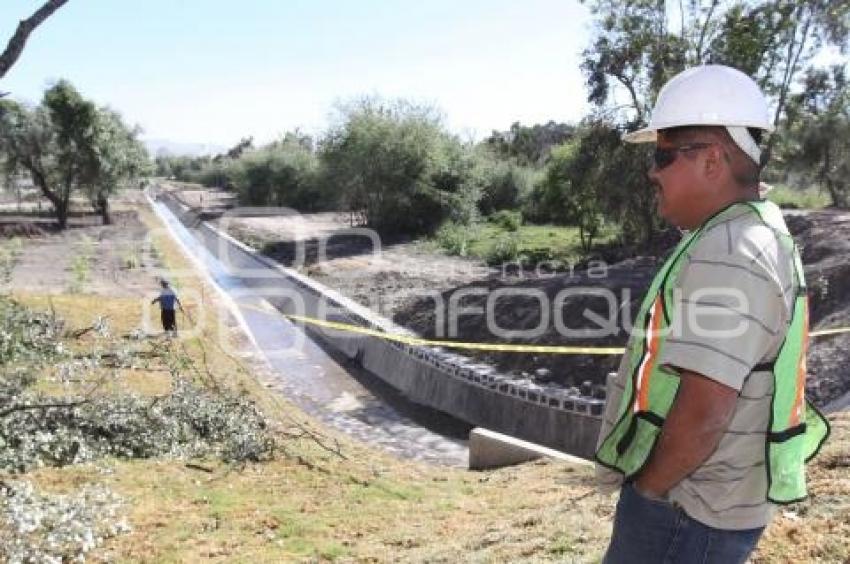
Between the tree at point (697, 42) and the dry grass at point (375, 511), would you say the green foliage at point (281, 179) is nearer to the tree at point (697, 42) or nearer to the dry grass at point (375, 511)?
the tree at point (697, 42)

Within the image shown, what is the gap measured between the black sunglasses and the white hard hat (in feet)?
0.20

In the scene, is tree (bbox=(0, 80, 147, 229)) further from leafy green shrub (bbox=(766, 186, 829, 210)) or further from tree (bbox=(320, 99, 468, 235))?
leafy green shrub (bbox=(766, 186, 829, 210))

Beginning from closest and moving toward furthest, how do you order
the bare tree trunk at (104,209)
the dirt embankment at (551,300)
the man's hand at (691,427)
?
→ the man's hand at (691,427), the dirt embankment at (551,300), the bare tree trunk at (104,209)

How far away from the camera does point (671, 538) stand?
194 centimetres

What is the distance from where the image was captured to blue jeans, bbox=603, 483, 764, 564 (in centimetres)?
191

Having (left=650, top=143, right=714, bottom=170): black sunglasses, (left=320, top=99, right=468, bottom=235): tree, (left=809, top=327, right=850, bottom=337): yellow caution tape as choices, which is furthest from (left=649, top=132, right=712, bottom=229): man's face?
(left=320, top=99, right=468, bottom=235): tree

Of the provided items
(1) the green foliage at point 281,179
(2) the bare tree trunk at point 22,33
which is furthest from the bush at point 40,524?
(1) the green foliage at point 281,179

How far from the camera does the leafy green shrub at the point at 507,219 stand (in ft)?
141

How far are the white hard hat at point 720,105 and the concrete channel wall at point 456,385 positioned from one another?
36.1ft

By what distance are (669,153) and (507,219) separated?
42.3 metres

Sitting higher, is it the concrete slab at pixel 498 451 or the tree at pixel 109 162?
the tree at pixel 109 162

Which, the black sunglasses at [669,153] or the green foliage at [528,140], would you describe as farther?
the green foliage at [528,140]

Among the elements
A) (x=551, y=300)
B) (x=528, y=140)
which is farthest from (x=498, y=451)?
(x=528, y=140)

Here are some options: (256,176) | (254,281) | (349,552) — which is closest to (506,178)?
(254,281)
